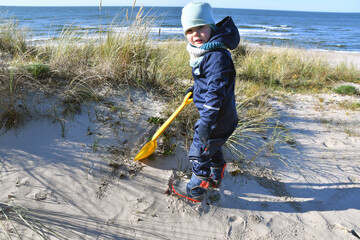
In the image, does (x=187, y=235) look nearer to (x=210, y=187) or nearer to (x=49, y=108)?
(x=210, y=187)

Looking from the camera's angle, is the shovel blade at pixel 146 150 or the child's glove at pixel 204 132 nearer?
the child's glove at pixel 204 132

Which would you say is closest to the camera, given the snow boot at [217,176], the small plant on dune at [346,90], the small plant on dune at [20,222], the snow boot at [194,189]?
the small plant on dune at [20,222]

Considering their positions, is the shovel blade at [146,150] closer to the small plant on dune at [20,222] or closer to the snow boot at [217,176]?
the snow boot at [217,176]

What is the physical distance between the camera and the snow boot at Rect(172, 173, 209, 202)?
1963 mm

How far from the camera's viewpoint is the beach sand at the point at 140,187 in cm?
180

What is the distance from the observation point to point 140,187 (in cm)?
212

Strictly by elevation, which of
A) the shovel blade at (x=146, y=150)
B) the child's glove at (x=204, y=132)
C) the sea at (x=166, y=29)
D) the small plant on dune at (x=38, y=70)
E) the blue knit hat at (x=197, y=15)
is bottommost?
the shovel blade at (x=146, y=150)

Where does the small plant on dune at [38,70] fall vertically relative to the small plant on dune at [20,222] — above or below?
above

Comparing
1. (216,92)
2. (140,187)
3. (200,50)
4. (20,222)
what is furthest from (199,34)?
(20,222)

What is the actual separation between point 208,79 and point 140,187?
3.76ft

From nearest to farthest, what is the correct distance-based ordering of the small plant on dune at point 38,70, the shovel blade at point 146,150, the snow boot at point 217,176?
the snow boot at point 217,176 < the shovel blade at point 146,150 < the small plant on dune at point 38,70

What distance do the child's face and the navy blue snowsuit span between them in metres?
0.05

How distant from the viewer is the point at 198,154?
1.90 metres

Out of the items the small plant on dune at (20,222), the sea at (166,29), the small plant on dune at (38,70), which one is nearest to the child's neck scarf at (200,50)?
the small plant on dune at (20,222)
